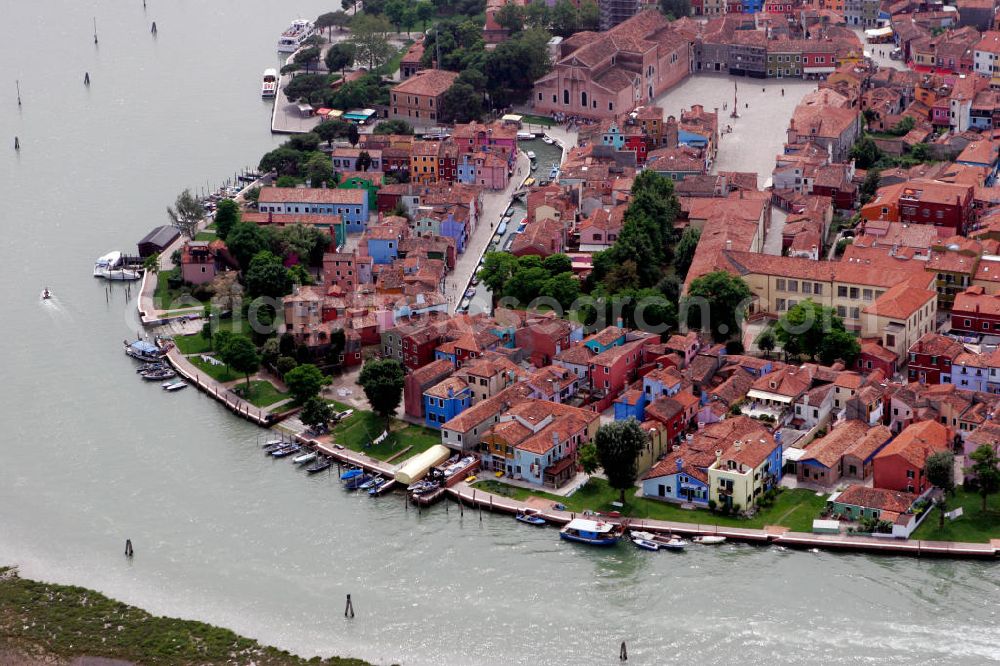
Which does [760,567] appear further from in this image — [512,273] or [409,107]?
[409,107]

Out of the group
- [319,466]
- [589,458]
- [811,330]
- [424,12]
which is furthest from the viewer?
[424,12]

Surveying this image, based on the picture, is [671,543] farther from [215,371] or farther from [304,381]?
[215,371]

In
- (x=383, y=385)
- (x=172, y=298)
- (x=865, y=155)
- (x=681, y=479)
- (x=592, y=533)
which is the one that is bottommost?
(x=592, y=533)

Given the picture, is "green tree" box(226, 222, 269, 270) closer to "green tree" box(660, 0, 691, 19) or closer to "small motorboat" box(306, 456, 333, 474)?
"small motorboat" box(306, 456, 333, 474)

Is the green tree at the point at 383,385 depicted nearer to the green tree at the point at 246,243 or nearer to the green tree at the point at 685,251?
the green tree at the point at 246,243

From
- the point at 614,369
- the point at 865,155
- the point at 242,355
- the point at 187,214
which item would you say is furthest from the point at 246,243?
the point at 865,155

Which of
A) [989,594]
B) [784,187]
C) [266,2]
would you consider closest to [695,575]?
[989,594]

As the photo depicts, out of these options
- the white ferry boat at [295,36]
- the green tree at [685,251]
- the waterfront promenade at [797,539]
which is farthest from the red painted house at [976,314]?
the white ferry boat at [295,36]

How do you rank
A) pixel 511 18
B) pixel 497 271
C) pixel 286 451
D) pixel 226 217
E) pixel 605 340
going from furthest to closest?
1. pixel 511 18
2. pixel 226 217
3. pixel 497 271
4. pixel 605 340
5. pixel 286 451
